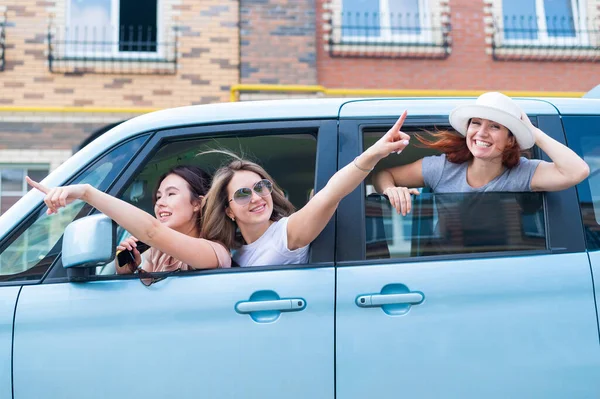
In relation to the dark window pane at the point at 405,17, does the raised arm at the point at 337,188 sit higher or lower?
lower

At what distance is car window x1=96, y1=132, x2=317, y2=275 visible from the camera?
2445 mm

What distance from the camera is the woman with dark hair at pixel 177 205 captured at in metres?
2.37

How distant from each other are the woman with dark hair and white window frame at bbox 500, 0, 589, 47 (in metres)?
8.00

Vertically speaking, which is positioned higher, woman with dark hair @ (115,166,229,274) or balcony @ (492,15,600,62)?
balcony @ (492,15,600,62)

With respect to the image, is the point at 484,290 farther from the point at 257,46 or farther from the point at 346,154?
the point at 257,46

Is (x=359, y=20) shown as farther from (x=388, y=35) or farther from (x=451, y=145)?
(x=451, y=145)

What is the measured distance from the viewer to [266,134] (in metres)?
2.34

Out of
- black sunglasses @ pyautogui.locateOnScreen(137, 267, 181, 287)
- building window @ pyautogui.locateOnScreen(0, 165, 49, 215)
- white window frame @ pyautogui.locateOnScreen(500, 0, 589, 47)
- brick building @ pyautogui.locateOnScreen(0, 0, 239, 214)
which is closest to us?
black sunglasses @ pyautogui.locateOnScreen(137, 267, 181, 287)

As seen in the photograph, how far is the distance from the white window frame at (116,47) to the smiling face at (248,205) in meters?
6.74

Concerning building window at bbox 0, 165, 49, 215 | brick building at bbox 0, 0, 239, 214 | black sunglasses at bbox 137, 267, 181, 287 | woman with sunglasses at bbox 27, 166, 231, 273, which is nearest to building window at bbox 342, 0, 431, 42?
brick building at bbox 0, 0, 239, 214

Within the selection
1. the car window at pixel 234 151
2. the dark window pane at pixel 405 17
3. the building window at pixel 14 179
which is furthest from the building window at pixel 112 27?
the car window at pixel 234 151

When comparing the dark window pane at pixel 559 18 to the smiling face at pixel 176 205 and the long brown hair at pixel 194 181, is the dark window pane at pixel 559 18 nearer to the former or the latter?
the long brown hair at pixel 194 181

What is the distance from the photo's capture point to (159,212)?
96.8 inches

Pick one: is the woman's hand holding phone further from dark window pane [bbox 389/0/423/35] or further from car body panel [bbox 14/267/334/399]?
dark window pane [bbox 389/0/423/35]
